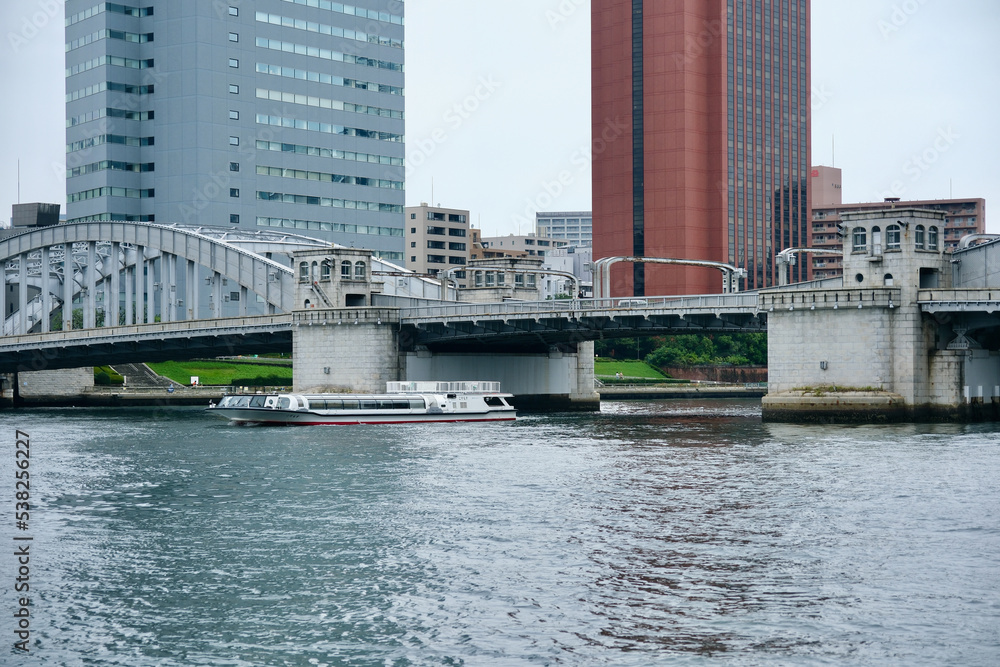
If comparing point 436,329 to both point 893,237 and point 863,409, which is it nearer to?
point 863,409

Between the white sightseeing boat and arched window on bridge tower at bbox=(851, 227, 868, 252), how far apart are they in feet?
101

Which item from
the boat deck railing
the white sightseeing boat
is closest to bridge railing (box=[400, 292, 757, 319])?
the boat deck railing

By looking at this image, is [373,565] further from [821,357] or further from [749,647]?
[821,357]

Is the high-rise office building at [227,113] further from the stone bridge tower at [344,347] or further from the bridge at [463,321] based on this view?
the stone bridge tower at [344,347]

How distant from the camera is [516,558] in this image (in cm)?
3544

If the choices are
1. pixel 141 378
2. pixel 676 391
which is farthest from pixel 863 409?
pixel 141 378

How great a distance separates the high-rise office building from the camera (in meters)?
172

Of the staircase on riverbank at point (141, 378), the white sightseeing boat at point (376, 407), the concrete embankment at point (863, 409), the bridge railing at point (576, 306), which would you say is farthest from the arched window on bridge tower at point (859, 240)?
the staircase on riverbank at point (141, 378)

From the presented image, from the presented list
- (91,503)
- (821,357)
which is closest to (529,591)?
(91,503)

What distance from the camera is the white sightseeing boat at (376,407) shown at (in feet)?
298

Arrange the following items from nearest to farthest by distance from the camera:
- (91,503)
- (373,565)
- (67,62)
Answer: (373,565) < (91,503) < (67,62)

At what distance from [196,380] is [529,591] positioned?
4454 inches

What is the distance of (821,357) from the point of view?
266 feet

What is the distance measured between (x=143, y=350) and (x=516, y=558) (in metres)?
85.5
